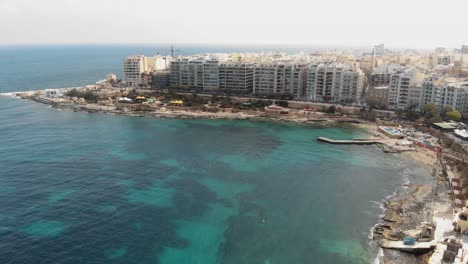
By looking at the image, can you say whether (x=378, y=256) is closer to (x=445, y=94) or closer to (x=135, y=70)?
(x=445, y=94)

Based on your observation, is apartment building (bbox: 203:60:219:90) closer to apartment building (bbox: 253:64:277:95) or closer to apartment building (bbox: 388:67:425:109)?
apartment building (bbox: 253:64:277:95)

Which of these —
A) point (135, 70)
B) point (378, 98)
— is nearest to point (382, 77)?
point (378, 98)

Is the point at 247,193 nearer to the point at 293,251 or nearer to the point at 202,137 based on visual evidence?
the point at 293,251

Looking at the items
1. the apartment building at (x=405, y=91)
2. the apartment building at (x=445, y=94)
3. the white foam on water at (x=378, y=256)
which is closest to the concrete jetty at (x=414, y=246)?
the white foam on water at (x=378, y=256)

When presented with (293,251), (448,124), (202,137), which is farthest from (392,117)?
(293,251)

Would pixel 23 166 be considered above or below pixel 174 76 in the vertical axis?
below

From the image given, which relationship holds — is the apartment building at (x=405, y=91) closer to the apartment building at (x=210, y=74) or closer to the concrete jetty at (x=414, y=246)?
the apartment building at (x=210, y=74)

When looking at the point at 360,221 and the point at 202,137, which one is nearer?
the point at 360,221
